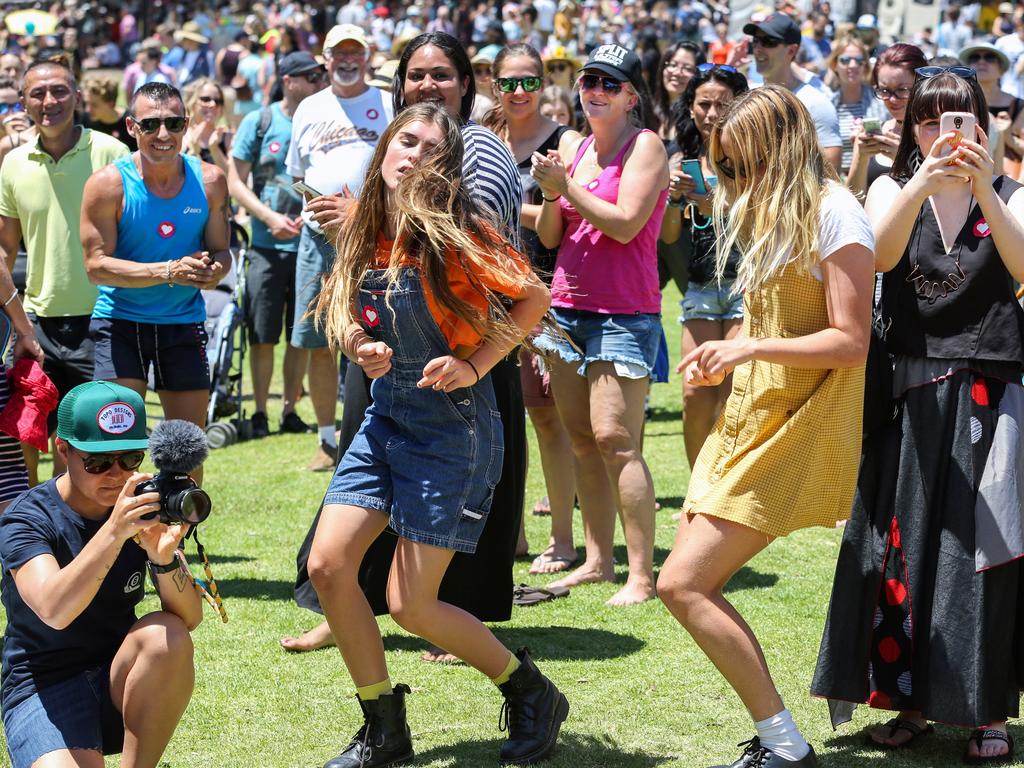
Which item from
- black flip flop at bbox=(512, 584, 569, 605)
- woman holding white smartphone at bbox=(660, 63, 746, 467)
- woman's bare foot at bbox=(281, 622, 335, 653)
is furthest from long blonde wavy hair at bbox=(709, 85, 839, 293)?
woman holding white smartphone at bbox=(660, 63, 746, 467)

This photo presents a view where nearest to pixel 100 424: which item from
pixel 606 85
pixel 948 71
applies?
pixel 948 71

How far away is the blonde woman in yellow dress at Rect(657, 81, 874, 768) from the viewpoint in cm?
357

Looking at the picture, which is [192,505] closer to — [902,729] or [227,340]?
[902,729]

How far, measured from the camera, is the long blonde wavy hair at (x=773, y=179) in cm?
358

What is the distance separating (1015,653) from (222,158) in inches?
316

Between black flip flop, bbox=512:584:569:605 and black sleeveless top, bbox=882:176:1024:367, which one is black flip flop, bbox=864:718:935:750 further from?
black flip flop, bbox=512:584:569:605

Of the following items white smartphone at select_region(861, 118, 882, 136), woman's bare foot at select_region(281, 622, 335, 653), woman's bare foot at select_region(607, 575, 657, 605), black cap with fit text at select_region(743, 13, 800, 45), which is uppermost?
black cap with fit text at select_region(743, 13, 800, 45)

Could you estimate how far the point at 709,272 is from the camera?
634cm

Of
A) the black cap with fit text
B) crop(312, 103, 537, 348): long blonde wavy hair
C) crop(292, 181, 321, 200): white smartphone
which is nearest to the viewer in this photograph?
crop(312, 103, 537, 348): long blonde wavy hair

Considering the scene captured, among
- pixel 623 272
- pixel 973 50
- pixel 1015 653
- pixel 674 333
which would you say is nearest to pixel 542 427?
pixel 623 272

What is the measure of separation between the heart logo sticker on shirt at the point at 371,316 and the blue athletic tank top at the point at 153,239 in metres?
2.16

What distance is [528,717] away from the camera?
4.04 m

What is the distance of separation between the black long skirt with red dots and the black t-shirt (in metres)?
2.04

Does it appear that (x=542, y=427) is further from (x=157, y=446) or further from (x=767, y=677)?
(x=157, y=446)
